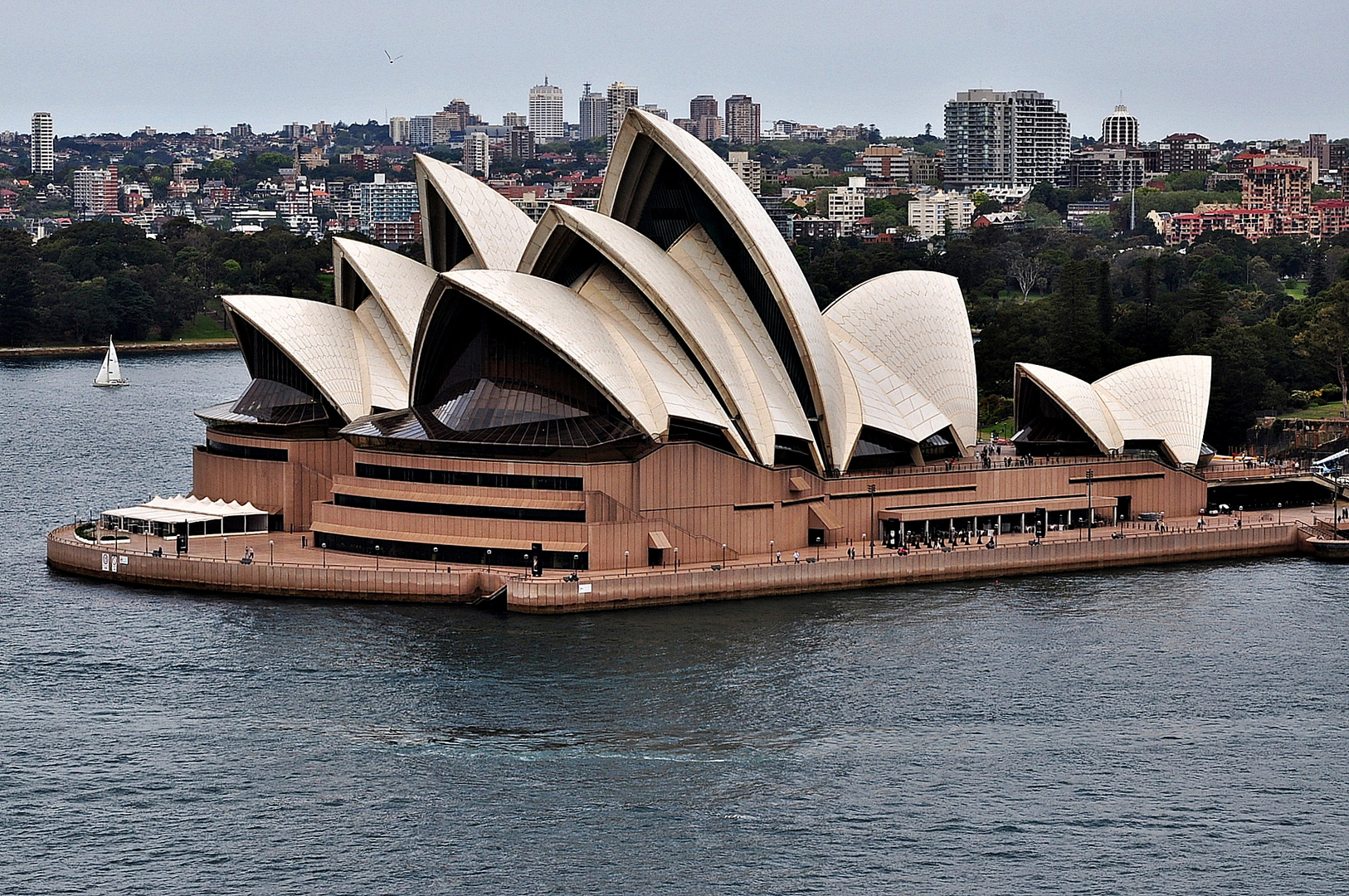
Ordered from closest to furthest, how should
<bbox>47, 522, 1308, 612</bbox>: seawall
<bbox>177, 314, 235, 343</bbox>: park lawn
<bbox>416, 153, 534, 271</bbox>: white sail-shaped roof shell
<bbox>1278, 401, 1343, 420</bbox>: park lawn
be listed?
<bbox>47, 522, 1308, 612</bbox>: seawall < <bbox>416, 153, 534, 271</bbox>: white sail-shaped roof shell < <bbox>1278, 401, 1343, 420</bbox>: park lawn < <bbox>177, 314, 235, 343</bbox>: park lawn

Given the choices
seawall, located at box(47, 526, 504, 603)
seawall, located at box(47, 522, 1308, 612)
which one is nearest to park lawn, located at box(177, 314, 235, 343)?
seawall, located at box(47, 522, 1308, 612)

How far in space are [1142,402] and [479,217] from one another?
2366 cm

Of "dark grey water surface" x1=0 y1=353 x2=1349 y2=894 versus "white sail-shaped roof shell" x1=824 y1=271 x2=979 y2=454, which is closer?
"dark grey water surface" x1=0 y1=353 x2=1349 y2=894

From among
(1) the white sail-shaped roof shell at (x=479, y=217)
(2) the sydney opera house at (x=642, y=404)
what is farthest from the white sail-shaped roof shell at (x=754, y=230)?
(1) the white sail-shaped roof shell at (x=479, y=217)

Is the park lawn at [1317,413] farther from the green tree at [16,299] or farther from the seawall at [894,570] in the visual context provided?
the green tree at [16,299]

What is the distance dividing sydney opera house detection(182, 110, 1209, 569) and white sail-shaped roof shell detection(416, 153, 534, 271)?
0.38 feet

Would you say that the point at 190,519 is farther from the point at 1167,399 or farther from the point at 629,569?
the point at 1167,399

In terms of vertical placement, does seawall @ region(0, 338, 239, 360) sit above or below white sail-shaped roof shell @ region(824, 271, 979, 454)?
above

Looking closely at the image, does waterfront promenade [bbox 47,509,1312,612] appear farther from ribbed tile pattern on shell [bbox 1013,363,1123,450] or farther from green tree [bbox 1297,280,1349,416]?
green tree [bbox 1297,280,1349,416]

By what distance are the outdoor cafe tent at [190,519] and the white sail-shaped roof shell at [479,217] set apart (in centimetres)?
1154

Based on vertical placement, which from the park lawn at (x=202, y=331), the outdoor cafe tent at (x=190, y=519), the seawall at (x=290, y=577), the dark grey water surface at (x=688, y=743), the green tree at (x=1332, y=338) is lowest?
the dark grey water surface at (x=688, y=743)

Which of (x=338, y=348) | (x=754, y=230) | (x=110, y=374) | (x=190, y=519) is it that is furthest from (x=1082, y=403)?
(x=110, y=374)

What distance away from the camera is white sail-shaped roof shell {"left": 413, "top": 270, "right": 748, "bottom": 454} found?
57.7 meters

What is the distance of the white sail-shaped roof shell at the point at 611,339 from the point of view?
2272 inches
